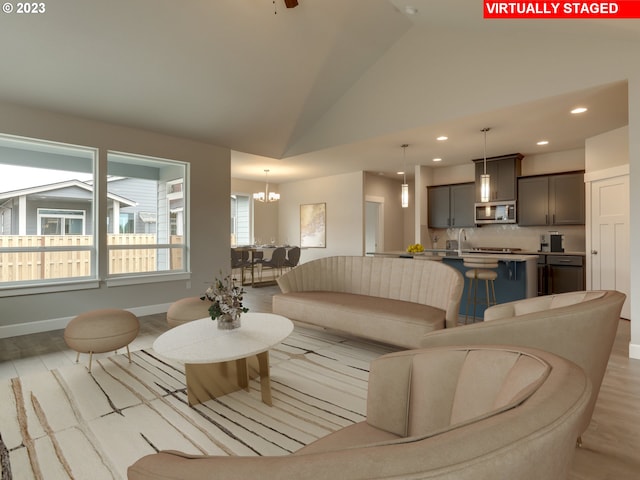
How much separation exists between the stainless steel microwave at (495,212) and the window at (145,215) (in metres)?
5.37

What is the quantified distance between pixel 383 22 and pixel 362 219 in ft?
14.2

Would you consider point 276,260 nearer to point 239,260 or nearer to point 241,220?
point 239,260

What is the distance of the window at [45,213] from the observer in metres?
4.12

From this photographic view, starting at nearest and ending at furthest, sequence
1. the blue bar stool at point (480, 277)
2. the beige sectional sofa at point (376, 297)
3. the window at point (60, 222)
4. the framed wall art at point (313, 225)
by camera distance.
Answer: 1. the beige sectional sofa at point (376, 297)
2. the blue bar stool at point (480, 277)
3. the window at point (60, 222)
4. the framed wall art at point (313, 225)

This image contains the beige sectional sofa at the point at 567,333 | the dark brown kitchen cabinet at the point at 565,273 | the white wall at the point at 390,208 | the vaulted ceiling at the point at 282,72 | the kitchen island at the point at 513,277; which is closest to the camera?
the beige sectional sofa at the point at 567,333

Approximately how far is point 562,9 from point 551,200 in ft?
12.1

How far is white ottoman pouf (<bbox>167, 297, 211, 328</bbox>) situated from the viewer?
3305mm

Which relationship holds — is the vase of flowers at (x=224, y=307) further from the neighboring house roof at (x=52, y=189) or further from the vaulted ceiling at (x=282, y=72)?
the neighboring house roof at (x=52, y=189)

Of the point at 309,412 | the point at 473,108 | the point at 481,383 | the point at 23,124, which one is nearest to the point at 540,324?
the point at 481,383

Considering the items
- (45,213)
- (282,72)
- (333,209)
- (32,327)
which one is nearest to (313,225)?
(333,209)

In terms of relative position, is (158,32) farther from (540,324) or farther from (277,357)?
(540,324)

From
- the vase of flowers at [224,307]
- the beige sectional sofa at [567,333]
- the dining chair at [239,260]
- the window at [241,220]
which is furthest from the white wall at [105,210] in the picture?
the beige sectional sofa at [567,333]

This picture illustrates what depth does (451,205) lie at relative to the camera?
284 inches

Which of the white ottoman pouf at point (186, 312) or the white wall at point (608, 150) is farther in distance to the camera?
the white wall at point (608, 150)
